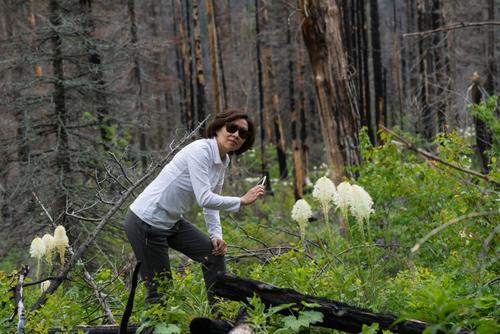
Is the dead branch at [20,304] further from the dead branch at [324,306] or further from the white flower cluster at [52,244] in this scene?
the dead branch at [324,306]

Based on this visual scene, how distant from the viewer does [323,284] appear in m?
4.01

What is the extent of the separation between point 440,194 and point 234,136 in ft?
8.11

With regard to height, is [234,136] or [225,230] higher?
[234,136]

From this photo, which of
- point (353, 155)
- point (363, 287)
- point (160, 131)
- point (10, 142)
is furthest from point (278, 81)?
point (363, 287)

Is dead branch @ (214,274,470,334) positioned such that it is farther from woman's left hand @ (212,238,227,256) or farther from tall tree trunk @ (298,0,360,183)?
tall tree trunk @ (298,0,360,183)

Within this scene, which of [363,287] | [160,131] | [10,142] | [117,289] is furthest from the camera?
[160,131]

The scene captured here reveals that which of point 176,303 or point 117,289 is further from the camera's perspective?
point 117,289

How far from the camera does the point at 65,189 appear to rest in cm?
1012

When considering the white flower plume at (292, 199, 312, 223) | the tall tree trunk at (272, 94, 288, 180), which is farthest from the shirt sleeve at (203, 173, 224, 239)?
the tall tree trunk at (272, 94, 288, 180)

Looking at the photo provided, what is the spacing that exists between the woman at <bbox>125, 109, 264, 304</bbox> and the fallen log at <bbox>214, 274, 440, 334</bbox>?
2.62 feet

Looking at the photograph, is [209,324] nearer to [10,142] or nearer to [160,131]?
[10,142]

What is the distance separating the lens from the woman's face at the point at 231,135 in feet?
14.8

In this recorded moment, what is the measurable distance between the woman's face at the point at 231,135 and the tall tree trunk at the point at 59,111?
261 inches

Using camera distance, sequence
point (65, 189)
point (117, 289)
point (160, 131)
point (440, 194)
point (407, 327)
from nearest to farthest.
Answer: point (407, 327) < point (117, 289) < point (440, 194) < point (65, 189) < point (160, 131)
